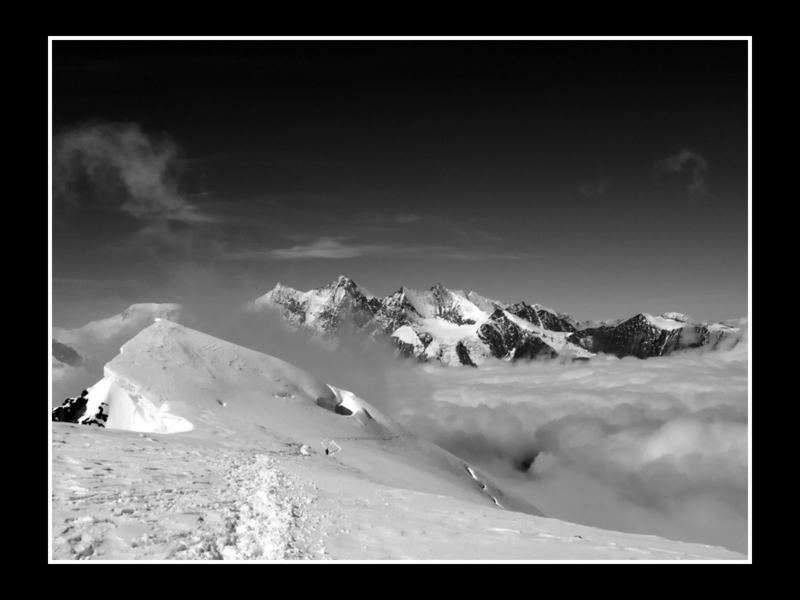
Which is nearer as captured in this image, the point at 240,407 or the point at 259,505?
the point at 259,505

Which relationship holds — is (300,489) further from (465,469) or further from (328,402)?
(465,469)

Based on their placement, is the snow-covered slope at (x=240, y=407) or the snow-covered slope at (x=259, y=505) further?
the snow-covered slope at (x=240, y=407)

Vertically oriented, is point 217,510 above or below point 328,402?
above

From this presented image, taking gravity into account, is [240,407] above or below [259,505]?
below

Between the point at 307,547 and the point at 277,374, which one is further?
the point at 277,374

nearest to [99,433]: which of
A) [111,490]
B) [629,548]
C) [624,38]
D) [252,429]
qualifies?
[111,490]

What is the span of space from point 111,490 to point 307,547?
842 centimetres

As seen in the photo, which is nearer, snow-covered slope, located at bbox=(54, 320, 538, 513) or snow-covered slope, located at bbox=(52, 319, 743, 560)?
snow-covered slope, located at bbox=(52, 319, 743, 560)
